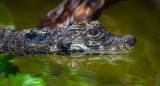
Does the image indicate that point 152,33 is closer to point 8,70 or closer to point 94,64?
point 94,64

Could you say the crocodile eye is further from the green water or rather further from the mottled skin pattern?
the green water

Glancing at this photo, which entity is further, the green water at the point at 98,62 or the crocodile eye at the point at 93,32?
the crocodile eye at the point at 93,32

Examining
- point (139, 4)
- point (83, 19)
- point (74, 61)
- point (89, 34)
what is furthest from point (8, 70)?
point (139, 4)

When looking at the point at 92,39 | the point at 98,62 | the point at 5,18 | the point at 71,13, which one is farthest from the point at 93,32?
the point at 5,18

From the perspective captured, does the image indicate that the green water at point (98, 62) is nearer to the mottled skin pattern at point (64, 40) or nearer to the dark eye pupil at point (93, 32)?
the mottled skin pattern at point (64, 40)

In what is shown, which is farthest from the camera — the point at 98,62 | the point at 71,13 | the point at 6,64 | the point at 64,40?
the point at 71,13

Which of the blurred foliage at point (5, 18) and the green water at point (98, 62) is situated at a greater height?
→ the blurred foliage at point (5, 18)

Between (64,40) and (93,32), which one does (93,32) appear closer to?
(93,32)

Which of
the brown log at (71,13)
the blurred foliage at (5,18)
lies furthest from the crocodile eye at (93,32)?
the blurred foliage at (5,18)
